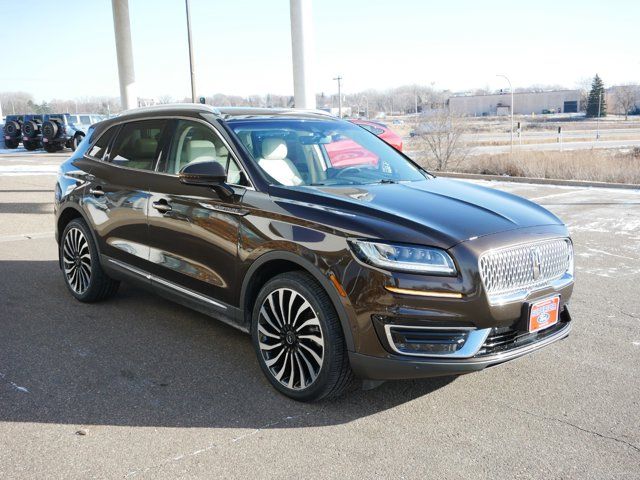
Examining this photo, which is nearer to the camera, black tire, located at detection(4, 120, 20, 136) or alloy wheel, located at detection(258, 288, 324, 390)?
alloy wheel, located at detection(258, 288, 324, 390)

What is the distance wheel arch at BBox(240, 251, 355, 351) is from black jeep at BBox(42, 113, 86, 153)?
31.5 m

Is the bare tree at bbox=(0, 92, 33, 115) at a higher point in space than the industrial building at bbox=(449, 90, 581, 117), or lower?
higher

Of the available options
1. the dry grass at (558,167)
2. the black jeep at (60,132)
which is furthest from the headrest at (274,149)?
the black jeep at (60,132)

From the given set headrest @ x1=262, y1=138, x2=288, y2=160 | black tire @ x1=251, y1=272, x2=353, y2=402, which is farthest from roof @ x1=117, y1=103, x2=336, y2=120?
black tire @ x1=251, y1=272, x2=353, y2=402

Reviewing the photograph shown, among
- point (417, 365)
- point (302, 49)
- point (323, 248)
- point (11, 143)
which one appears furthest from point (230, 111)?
point (11, 143)

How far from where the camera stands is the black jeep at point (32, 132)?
35281mm

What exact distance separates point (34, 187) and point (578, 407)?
15334 mm

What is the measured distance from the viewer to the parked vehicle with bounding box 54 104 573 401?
3.48 m

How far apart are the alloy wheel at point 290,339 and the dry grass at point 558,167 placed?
600 inches

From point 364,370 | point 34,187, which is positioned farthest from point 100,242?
point 34,187

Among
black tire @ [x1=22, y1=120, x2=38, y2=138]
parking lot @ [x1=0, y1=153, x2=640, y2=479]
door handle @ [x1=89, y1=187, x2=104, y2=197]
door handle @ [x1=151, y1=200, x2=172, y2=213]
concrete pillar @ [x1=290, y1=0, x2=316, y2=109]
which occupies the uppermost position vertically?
concrete pillar @ [x1=290, y1=0, x2=316, y2=109]

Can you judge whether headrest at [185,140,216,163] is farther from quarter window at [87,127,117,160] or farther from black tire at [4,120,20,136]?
black tire at [4,120,20,136]

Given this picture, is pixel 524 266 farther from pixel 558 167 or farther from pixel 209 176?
pixel 558 167

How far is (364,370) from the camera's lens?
3602mm
